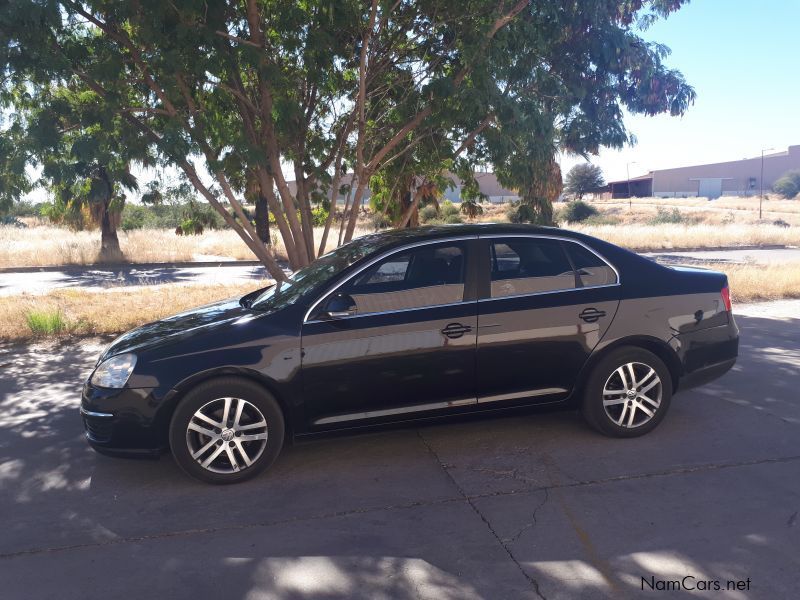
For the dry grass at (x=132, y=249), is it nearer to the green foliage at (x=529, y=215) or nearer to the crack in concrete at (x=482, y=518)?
the green foliage at (x=529, y=215)

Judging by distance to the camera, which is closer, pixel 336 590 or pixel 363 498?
pixel 336 590

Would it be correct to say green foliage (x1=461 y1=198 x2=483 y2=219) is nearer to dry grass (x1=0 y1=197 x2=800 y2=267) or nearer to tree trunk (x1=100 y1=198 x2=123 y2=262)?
dry grass (x1=0 y1=197 x2=800 y2=267)

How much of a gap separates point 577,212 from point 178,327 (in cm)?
4983

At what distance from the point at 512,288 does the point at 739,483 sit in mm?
1919

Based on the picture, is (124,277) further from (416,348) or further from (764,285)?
(416,348)

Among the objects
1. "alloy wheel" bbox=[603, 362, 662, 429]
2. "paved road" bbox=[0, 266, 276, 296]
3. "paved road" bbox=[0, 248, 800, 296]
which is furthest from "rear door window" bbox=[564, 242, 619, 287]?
"paved road" bbox=[0, 266, 276, 296]

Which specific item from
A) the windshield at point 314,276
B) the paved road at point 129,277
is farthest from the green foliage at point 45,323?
the paved road at point 129,277

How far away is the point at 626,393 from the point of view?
16.7ft

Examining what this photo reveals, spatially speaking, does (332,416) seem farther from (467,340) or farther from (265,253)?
(265,253)

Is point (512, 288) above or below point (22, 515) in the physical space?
above

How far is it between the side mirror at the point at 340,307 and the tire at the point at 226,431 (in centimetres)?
66

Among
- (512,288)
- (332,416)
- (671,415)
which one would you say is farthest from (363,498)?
(671,415)

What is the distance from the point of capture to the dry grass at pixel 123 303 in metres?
9.74

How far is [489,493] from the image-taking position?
428 centimetres
